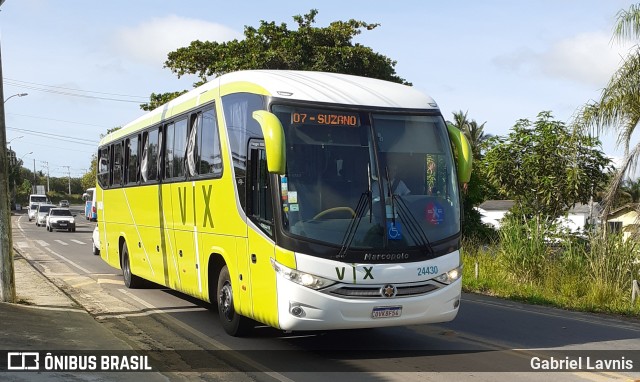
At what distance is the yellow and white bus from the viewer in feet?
28.8

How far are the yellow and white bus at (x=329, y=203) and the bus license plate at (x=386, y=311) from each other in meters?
0.01

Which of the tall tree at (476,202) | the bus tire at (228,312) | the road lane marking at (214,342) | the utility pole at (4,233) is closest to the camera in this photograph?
the road lane marking at (214,342)

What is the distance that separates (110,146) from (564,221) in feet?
40.4

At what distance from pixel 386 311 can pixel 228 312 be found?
9.28 feet

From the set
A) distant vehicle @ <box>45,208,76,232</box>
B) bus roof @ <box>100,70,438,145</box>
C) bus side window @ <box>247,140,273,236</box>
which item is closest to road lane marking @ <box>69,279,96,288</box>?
bus roof @ <box>100,70,438,145</box>

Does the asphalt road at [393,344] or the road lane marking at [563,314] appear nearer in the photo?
the asphalt road at [393,344]

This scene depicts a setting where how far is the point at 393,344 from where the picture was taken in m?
10.2

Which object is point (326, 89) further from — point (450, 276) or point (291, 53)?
point (291, 53)

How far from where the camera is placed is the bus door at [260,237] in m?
9.11

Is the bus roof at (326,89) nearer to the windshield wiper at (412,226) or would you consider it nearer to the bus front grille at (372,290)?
the windshield wiper at (412,226)

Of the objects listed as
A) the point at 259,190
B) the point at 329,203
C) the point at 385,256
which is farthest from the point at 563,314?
the point at 259,190

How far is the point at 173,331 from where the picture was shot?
11586mm

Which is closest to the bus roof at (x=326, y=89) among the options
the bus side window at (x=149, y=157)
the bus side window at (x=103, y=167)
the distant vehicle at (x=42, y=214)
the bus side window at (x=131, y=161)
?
the bus side window at (x=149, y=157)

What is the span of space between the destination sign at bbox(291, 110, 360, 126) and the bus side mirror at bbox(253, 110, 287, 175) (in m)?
0.55
